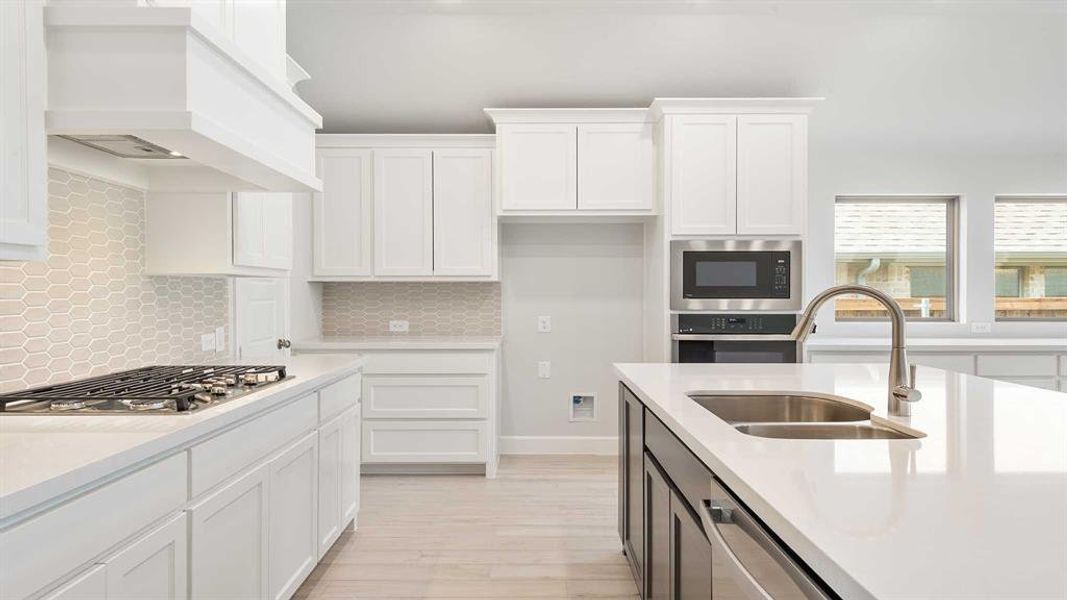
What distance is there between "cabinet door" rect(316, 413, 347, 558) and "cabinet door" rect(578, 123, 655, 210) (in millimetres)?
2149

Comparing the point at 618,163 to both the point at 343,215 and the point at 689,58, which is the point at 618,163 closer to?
the point at 689,58

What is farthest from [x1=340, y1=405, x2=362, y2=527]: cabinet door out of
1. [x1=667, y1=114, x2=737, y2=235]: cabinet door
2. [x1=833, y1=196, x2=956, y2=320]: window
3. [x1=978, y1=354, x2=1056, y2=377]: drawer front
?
[x1=978, y1=354, x2=1056, y2=377]: drawer front

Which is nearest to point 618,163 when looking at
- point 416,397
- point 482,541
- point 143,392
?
point 416,397

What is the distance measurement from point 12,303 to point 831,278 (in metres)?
4.75

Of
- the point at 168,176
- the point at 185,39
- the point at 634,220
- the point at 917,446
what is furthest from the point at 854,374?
the point at 168,176

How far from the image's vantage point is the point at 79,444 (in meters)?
1.19

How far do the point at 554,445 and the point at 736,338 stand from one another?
1.58 meters

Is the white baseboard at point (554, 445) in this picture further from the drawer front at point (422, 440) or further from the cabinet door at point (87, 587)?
the cabinet door at point (87, 587)

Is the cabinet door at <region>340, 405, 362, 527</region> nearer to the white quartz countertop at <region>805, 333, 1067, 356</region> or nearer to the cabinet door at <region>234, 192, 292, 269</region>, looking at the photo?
the cabinet door at <region>234, 192, 292, 269</region>

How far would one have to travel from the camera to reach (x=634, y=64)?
3684 millimetres

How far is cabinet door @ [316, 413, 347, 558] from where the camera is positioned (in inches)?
92.3

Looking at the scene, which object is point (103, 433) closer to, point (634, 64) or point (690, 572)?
point (690, 572)

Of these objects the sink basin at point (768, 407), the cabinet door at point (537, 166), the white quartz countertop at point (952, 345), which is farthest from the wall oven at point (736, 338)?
the sink basin at point (768, 407)

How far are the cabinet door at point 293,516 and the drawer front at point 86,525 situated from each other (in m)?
0.57
